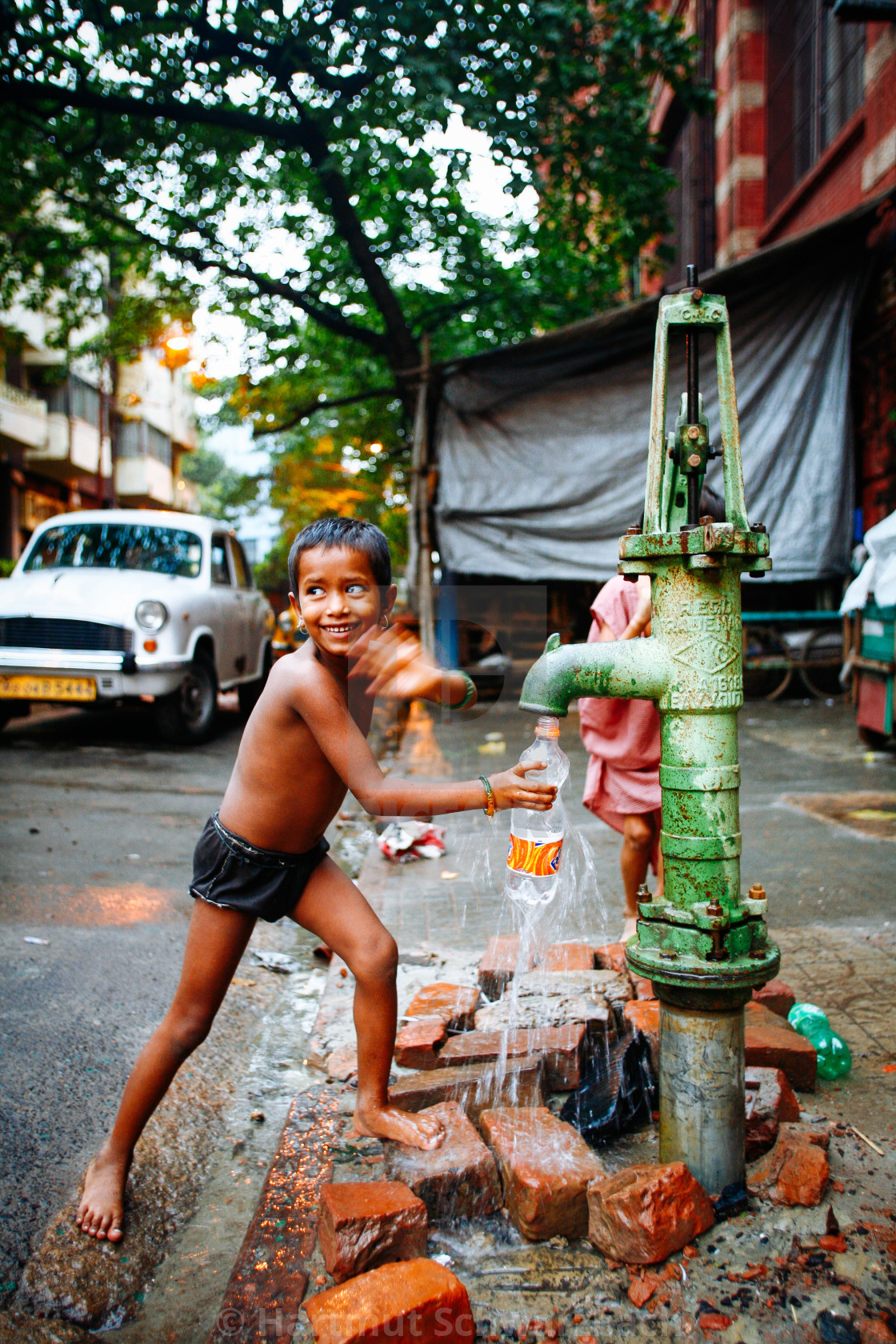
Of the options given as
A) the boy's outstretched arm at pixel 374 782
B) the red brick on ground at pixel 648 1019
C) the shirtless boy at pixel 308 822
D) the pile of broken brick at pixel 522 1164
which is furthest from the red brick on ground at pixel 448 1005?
the boy's outstretched arm at pixel 374 782

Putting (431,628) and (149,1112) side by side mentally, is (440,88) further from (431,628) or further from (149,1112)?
(149,1112)

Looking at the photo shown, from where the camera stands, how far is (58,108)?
1005 cm

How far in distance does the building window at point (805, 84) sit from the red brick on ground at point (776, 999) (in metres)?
9.58

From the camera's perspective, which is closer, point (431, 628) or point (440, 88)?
point (440, 88)

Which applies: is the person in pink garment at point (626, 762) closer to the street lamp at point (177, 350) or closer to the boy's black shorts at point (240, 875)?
the boy's black shorts at point (240, 875)

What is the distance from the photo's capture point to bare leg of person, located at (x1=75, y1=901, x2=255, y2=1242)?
77.0 inches

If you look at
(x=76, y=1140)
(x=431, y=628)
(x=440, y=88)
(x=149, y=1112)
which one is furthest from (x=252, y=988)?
(x=440, y=88)

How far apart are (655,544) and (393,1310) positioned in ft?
4.51

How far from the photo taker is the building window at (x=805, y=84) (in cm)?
952

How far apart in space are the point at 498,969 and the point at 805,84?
11.9 metres

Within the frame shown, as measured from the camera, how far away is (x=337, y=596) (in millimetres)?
1844

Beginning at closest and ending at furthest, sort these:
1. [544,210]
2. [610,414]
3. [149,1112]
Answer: [149,1112]
[610,414]
[544,210]

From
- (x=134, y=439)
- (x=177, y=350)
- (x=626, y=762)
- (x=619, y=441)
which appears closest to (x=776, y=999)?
(x=626, y=762)

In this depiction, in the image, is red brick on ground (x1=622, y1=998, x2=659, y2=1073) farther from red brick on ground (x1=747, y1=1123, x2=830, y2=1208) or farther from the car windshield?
the car windshield
